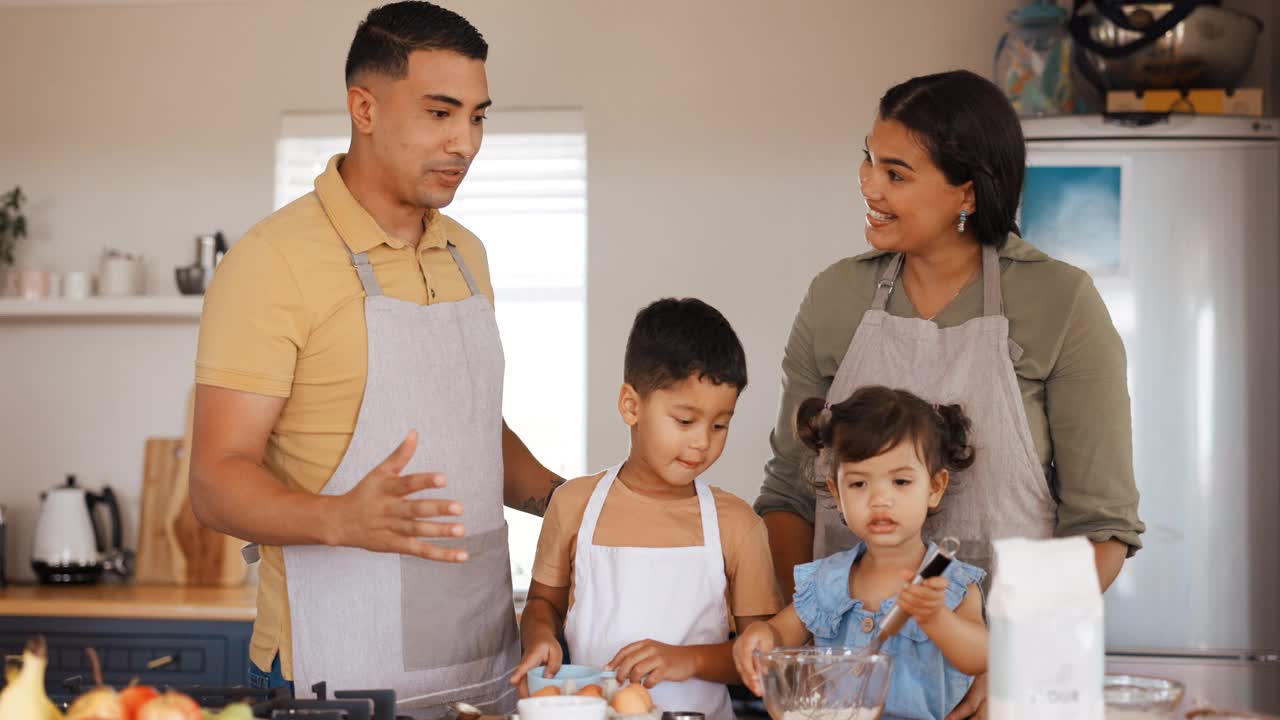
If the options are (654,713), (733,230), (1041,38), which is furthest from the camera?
(733,230)

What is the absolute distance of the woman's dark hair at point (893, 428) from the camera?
1.56 m

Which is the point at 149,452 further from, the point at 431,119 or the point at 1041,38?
the point at 1041,38

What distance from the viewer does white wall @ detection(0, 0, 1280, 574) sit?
146 inches

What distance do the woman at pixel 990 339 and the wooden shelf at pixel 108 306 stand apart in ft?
8.29

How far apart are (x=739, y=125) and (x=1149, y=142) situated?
1149 millimetres

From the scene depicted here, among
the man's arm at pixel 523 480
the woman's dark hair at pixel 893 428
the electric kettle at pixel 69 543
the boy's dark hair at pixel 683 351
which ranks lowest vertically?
the electric kettle at pixel 69 543

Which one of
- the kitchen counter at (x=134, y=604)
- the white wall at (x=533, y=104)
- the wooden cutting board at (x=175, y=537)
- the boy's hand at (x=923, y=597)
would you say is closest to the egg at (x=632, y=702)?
the boy's hand at (x=923, y=597)

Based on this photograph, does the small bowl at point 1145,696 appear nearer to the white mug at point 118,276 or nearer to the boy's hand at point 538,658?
the boy's hand at point 538,658

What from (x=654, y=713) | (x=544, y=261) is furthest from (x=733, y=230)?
(x=654, y=713)

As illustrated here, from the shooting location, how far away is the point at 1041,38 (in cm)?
329

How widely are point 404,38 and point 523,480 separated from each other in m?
0.68

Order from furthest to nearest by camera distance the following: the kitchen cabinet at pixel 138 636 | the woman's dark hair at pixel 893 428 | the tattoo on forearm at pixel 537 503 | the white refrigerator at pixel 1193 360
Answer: the kitchen cabinet at pixel 138 636, the white refrigerator at pixel 1193 360, the tattoo on forearm at pixel 537 503, the woman's dark hair at pixel 893 428

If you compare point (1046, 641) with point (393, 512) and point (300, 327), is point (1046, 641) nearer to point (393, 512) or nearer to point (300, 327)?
point (393, 512)

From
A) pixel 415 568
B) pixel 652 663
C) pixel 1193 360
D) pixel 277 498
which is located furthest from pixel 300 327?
pixel 1193 360
